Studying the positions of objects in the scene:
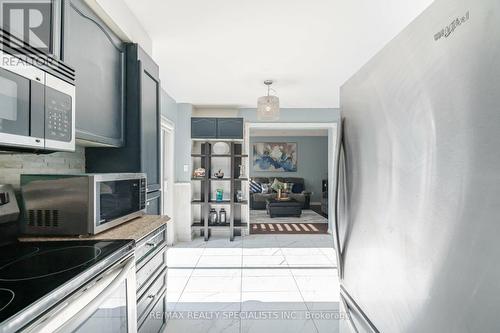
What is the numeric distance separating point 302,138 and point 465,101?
8.58 metres

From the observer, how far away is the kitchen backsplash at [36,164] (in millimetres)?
1396

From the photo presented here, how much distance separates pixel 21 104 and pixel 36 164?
0.72m

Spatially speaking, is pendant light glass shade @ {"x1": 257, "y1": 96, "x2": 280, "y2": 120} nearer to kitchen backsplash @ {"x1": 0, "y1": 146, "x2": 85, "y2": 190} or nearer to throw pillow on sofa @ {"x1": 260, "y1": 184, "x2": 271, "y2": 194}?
kitchen backsplash @ {"x1": 0, "y1": 146, "x2": 85, "y2": 190}

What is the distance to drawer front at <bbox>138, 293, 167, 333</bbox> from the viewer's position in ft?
5.27

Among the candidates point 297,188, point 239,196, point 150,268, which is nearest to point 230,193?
point 239,196

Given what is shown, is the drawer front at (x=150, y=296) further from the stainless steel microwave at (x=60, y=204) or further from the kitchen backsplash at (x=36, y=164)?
the kitchen backsplash at (x=36, y=164)

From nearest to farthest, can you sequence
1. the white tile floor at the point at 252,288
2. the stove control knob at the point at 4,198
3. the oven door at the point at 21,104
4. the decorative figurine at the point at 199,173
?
the oven door at the point at 21,104 < the stove control knob at the point at 4,198 < the white tile floor at the point at 252,288 < the decorative figurine at the point at 199,173

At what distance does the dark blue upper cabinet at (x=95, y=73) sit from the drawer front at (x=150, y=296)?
0.93 metres

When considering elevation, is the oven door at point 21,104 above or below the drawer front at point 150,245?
above

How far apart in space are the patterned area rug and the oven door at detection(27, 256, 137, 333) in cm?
404

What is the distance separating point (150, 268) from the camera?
1.70 metres

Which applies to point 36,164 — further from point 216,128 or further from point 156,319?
point 216,128

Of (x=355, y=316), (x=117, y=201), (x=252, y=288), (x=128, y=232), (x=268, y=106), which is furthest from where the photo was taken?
(x=268, y=106)

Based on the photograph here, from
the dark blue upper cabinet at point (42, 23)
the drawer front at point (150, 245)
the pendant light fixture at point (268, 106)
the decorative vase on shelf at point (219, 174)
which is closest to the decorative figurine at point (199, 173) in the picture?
the decorative vase on shelf at point (219, 174)
